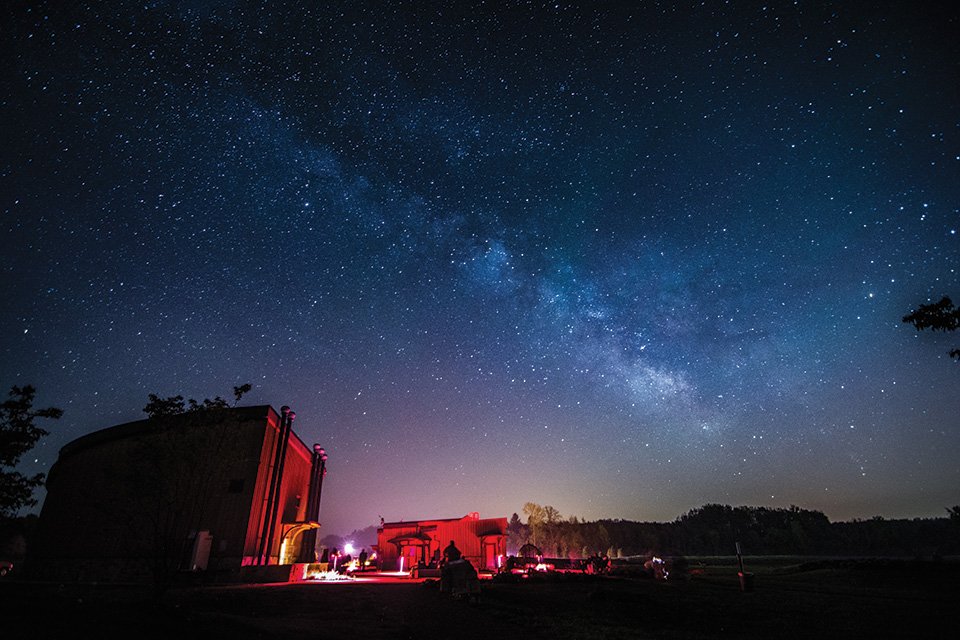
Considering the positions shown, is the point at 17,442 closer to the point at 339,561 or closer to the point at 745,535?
the point at 339,561

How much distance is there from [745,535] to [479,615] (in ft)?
543

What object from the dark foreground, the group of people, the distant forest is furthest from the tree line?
the dark foreground

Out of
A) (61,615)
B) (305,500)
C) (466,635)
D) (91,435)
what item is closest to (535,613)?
(466,635)

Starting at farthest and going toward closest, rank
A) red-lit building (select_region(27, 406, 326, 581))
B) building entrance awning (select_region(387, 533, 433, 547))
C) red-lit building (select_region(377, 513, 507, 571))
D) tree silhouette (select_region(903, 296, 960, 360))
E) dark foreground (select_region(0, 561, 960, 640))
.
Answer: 1. red-lit building (select_region(377, 513, 507, 571))
2. building entrance awning (select_region(387, 533, 433, 547))
3. red-lit building (select_region(27, 406, 326, 581))
4. tree silhouette (select_region(903, 296, 960, 360))
5. dark foreground (select_region(0, 561, 960, 640))

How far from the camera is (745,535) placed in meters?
141

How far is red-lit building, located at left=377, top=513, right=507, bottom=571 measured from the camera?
4041 cm

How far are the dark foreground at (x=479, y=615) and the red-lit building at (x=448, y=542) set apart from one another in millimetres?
22267

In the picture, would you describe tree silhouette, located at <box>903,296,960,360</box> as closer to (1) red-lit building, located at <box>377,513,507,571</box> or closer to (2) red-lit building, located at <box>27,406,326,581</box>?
(2) red-lit building, located at <box>27,406,326,581</box>

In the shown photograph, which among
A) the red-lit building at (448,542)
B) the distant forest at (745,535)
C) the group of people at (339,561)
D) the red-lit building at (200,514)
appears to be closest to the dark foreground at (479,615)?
the red-lit building at (200,514)

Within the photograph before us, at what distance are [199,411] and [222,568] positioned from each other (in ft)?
48.8

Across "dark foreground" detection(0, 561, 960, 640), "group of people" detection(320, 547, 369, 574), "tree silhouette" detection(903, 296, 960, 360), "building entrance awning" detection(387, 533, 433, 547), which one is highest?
"tree silhouette" detection(903, 296, 960, 360)

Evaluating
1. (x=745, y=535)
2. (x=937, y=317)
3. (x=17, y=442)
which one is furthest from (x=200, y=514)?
(x=745, y=535)

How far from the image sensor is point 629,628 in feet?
37.1

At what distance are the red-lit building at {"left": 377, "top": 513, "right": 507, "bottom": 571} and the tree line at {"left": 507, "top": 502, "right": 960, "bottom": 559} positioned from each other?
70.9 metres
